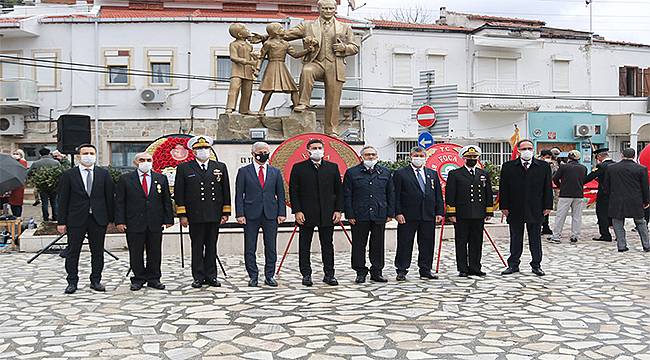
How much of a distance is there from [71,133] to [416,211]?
24.4 feet

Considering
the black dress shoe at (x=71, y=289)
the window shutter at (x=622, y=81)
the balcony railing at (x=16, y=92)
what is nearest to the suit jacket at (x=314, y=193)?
the black dress shoe at (x=71, y=289)

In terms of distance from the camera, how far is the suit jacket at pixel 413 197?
894cm

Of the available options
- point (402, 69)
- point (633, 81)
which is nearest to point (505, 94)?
point (402, 69)

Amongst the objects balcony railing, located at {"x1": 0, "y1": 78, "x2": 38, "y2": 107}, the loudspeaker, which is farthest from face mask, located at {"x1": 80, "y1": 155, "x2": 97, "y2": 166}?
balcony railing, located at {"x1": 0, "y1": 78, "x2": 38, "y2": 107}

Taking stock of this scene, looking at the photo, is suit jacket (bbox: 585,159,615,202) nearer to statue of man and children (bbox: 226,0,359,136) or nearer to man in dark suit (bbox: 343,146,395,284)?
statue of man and children (bbox: 226,0,359,136)

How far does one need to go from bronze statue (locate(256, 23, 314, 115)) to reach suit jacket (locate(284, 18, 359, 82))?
0.16 metres

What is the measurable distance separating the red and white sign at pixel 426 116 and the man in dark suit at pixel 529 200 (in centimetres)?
397

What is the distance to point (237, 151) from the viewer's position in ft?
39.7

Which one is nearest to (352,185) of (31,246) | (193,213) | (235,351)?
(193,213)

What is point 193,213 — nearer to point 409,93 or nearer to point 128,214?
point 128,214

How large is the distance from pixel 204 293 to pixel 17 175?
6.54m

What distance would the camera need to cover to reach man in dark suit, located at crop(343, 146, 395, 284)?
8672mm

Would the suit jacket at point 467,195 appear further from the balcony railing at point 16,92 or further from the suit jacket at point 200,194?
the balcony railing at point 16,92

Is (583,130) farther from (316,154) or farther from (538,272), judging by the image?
(316,154)
